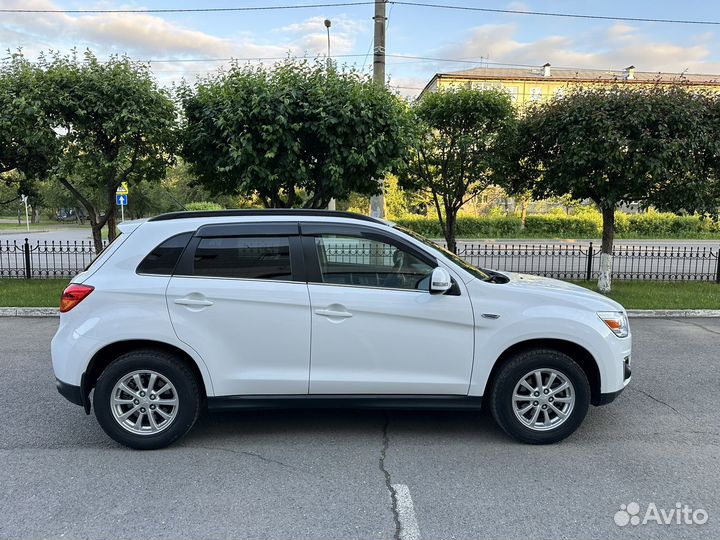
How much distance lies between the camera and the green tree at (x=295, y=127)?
827 centimetres

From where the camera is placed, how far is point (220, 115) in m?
8.29

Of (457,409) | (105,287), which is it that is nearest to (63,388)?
(105,287)

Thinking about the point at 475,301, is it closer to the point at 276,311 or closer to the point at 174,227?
the point at 276,311

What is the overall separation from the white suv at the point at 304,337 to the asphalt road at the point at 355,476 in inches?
13.5

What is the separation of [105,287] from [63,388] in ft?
2.75


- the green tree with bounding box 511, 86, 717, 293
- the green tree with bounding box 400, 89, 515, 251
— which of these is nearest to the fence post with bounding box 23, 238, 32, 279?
the green tree with bounding box 400, 89, 515, 251

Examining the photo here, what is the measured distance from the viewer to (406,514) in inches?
122

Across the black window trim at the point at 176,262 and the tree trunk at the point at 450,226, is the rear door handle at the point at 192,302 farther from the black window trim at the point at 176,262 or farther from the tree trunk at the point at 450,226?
the tree trunk at the point at 450,226

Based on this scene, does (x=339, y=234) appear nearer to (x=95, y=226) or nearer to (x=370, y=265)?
(x=370, y=265)

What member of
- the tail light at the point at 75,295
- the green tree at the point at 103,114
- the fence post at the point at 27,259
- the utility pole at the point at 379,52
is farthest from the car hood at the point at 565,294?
the fence post at the point at 27,259

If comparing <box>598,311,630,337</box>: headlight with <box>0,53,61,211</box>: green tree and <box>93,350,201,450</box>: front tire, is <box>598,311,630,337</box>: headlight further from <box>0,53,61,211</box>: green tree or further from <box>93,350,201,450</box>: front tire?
<box>0,53,61,211</box>: green tree

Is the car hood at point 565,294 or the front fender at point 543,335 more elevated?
the car hood at point 565,294

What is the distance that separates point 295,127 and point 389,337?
530 centimetres

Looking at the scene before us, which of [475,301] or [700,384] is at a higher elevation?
[475,301]
